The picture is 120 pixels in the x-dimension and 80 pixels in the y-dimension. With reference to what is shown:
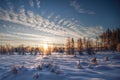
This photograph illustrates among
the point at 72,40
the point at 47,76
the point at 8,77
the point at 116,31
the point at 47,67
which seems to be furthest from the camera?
the point at 72,40

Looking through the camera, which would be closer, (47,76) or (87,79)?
(87,79)

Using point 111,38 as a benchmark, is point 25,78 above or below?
below

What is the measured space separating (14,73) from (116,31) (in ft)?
210

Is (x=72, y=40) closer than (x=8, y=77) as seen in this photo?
No

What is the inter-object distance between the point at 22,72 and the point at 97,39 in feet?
255

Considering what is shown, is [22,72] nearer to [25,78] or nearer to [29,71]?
[29,71]

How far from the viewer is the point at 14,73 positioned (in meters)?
10.0

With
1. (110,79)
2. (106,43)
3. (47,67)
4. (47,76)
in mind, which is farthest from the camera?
Answer: (106,43)

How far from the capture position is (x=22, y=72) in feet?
33.1

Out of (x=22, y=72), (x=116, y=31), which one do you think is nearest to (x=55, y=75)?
(x=22, y=72)

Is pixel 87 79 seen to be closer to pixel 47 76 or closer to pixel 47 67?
pixel 47 76

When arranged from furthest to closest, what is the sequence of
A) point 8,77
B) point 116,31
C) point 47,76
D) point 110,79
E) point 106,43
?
point 106,43 → point 116,31 → point 8,77 → point 47,76 → point 110,79

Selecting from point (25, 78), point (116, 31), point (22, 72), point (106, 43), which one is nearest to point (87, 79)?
point (25, 78)

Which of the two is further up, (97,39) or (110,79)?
(97,39)
